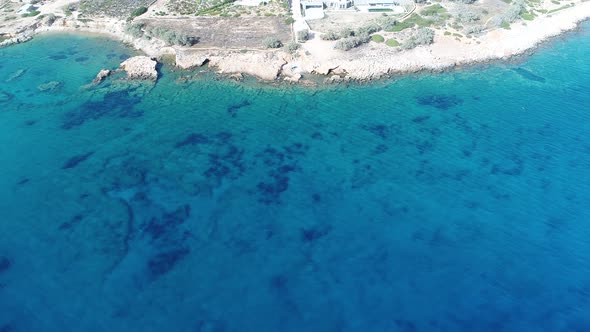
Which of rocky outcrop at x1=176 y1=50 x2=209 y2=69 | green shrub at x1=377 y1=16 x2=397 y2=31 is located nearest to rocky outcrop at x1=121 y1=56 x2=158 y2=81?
rocky outcrop at x1=176 y1=50 x2=209 y2=69

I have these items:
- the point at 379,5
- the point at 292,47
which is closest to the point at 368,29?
the point at 379,5

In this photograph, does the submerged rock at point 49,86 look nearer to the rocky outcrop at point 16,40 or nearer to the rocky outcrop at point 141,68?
the rocky outcrop at point 141,68

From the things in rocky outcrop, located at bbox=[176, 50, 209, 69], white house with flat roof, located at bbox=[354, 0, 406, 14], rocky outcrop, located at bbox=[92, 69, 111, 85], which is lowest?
rocky outcrop, located at bbox=[92, 69, 111, 85]

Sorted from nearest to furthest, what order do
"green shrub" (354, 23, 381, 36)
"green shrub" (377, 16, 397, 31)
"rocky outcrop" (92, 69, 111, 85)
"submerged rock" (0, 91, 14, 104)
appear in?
"submerged rock" (0, 91, 14, 104) → "rocky outcrop" (92, 69, 111, 85) → "green shrub" (354, 23, 381, 36) → "green shrub" (377, 16, 397, 31)

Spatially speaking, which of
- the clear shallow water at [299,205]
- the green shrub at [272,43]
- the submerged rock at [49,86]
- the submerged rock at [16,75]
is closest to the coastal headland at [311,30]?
the green shrub at [272,43]

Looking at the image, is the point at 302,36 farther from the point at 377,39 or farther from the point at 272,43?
the point at 377,39

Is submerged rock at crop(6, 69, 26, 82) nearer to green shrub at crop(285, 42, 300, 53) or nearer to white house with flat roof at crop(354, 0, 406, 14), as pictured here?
green shrub at crop(285, 42, 300, 53)
